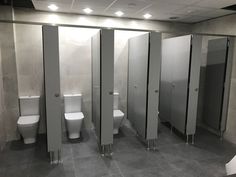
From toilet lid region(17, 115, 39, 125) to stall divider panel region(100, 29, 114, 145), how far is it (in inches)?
50.5

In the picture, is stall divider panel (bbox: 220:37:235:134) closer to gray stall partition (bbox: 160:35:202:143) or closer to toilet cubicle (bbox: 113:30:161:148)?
gray stall partition (bbox: 160:35:202:143)

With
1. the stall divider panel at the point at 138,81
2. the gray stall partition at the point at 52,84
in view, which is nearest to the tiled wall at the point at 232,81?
the stall divider panel at the point at 138,81

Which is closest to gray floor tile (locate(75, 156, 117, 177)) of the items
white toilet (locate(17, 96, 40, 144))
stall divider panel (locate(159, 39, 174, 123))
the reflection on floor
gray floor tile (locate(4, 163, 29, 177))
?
the reflection on floor

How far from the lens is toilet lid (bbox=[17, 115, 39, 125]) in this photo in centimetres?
314

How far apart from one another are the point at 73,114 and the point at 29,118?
0.78m

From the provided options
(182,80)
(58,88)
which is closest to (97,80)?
(58,88)

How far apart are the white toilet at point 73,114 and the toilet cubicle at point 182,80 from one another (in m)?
1.87

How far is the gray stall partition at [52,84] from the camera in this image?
2402 millimetres

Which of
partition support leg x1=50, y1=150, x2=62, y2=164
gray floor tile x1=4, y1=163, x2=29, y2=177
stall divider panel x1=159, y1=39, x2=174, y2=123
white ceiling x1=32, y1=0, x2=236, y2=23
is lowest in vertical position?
gray floor tile x1=4, y1=163, x2=29, y2=177

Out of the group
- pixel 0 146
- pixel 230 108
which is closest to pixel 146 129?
pixel 230 108

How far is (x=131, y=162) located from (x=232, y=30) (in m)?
2.98

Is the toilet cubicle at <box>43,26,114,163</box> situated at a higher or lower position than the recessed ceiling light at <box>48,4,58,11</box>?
lower

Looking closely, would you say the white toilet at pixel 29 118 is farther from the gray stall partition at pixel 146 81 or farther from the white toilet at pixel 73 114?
the gray stall partition at pixel 146 81

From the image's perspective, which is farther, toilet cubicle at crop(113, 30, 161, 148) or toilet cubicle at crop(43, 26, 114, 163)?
toilet cubicle at crop(113, 30, 161, 148)
